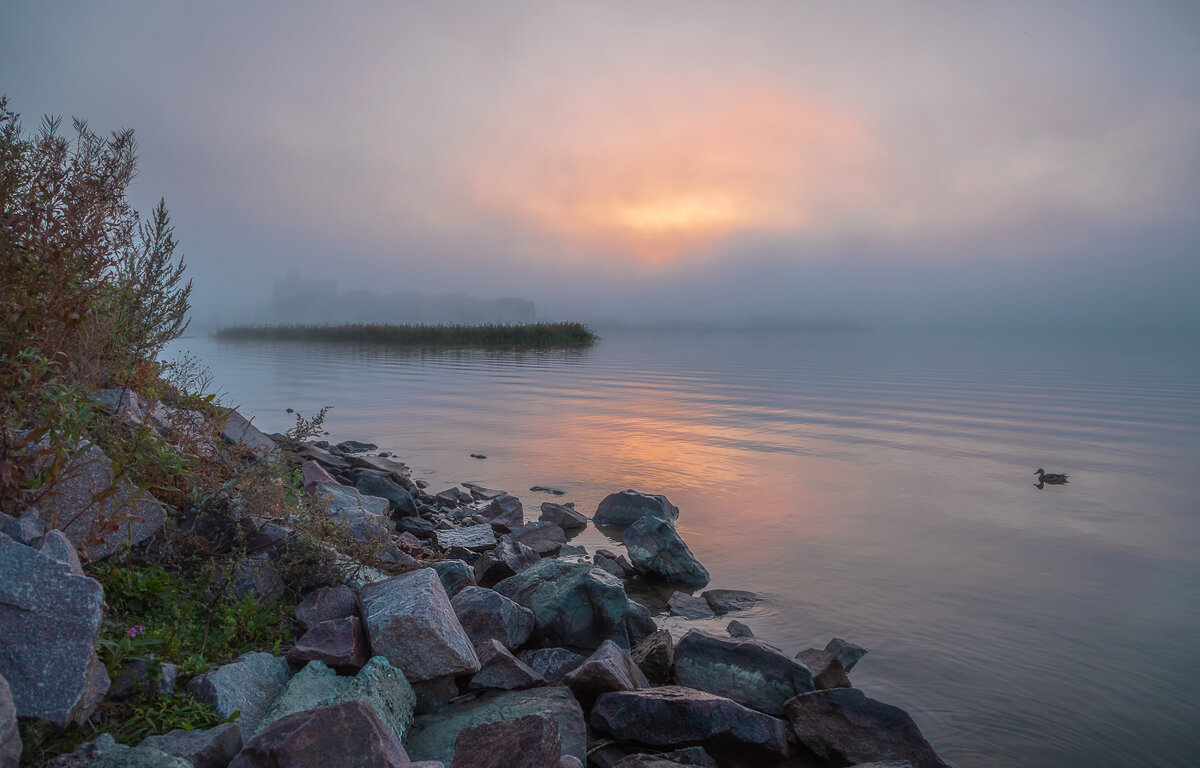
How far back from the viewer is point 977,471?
46.8 feet

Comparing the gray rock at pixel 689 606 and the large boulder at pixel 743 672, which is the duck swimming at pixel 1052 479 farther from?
the large boulder at pixel 743 672

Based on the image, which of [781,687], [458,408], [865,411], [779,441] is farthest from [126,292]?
[865,411]

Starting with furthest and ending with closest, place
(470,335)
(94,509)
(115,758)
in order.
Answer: (470,335) → (94,509) → (115,758)

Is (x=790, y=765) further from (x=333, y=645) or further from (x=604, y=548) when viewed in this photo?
(x=604, y=548)

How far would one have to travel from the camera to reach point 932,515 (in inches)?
440

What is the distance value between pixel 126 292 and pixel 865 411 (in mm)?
21028

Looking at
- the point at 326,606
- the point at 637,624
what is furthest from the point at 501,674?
the point at 637,624

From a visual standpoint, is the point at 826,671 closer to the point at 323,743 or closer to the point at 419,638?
the point at 419,638

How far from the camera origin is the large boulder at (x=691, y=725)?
442 cm

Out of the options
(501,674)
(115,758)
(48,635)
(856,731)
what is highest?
(48,635)

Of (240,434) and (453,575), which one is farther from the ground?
(240,434)

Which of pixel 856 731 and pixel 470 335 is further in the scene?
pixel 470 335

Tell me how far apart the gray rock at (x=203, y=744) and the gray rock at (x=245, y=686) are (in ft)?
0.95

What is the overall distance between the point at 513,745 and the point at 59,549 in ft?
7.91
